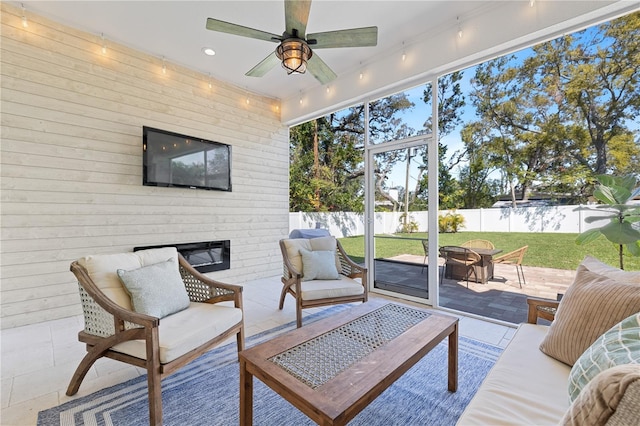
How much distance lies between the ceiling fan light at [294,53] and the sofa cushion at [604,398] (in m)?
2.41

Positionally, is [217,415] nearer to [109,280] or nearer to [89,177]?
[109,280]

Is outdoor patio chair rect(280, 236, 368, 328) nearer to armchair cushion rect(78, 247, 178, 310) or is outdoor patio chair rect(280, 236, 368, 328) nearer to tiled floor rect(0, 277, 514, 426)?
tiled floor rect(0, 277, 514, 426)

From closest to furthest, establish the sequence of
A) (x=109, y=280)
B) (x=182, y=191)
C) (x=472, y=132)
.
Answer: (x=109, y=280)
(x=472, y=132)
(x=182, y=191)

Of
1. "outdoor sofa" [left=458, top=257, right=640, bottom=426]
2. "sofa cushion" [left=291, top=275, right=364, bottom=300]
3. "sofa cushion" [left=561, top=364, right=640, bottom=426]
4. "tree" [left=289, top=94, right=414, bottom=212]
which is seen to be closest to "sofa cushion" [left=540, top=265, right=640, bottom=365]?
"outdoor sofa" [left=458, top=257, right=640, bottom=426]

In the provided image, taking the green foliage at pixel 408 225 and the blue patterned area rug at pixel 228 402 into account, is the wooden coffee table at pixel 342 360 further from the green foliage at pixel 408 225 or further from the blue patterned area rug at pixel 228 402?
the green foliage at pixel 408 225

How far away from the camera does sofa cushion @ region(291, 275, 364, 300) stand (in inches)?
110

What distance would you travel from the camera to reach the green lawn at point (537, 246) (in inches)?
126

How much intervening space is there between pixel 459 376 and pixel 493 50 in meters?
3.18

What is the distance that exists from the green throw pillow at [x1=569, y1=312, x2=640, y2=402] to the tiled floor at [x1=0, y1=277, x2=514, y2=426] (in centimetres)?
178

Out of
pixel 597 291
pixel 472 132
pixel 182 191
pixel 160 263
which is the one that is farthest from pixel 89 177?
pixel 472 132

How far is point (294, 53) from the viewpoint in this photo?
2.22 m

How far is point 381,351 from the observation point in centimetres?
152

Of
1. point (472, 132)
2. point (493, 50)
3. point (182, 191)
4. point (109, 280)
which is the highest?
point (493, 50)

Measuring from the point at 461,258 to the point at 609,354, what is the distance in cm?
305
